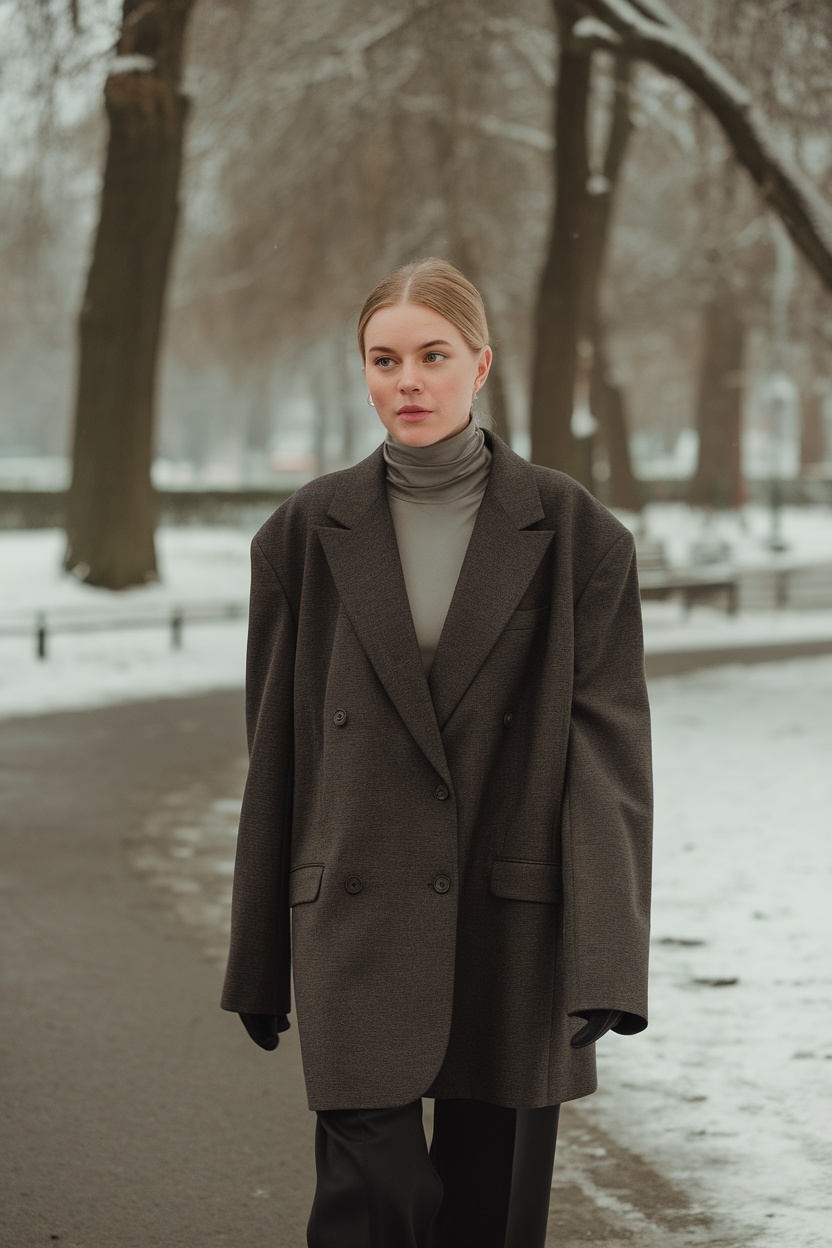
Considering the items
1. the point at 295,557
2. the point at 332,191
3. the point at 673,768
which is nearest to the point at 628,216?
the point at 332,191

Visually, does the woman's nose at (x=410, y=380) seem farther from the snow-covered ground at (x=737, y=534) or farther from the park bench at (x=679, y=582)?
the snow-covered ground at (x=737, y=534)

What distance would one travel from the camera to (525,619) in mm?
2939

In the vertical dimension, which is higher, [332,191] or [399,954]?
[332,191]

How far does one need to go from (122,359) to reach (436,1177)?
16862mm

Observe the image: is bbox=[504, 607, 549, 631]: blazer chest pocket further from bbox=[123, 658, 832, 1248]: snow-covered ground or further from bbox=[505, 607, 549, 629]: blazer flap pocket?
bbox=[123, 658, 832, 1248]: snow-covered ground

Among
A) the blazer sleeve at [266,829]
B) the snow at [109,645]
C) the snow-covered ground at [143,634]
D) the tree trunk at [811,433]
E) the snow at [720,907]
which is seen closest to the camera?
the blazer sleeve at [266,829]

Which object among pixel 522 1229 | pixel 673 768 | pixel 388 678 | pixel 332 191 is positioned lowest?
pixel 673 768

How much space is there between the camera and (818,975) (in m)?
5.95

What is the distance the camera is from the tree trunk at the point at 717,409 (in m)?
36.8

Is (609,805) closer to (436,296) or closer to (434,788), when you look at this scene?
(434,788)

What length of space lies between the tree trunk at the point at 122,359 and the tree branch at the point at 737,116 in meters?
6.16

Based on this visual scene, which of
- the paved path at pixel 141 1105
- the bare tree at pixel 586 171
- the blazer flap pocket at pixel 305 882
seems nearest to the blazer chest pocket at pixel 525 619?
the blazer flap pocket at pixel 305 882

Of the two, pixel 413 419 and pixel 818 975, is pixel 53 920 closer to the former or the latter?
pixel 818 975

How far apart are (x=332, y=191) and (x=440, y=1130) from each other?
22.4m
